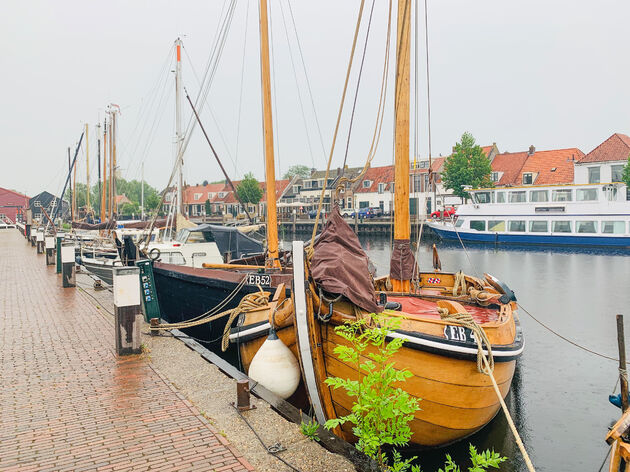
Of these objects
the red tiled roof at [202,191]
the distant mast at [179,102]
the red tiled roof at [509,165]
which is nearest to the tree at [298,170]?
the red tiled roof at [202,191]

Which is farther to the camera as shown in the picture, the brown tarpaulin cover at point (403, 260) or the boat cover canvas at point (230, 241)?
the boat cover canvas at point (230, 241)

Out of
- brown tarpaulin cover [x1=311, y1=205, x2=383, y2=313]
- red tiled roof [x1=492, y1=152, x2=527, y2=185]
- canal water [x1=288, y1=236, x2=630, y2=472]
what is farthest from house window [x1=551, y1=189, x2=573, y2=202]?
brown tarpaulin cover [x1=311, y1=205, x2=383, y2=313]

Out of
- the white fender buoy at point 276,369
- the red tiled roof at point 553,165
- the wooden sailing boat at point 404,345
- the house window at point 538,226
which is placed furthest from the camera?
the red tiled roof at point 553,165

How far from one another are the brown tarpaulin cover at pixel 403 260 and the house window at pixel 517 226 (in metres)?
35.5

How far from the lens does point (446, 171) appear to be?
179 feet

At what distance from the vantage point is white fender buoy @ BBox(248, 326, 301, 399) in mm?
6184

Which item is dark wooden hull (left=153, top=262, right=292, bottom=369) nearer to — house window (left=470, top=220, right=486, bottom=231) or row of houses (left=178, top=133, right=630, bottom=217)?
row of houses (left=178, top=133, right=630, bottom=217)

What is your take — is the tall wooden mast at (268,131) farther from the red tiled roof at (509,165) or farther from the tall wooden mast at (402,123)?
the red tiled roof at (509,165)

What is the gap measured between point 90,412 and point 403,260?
5.88 meters

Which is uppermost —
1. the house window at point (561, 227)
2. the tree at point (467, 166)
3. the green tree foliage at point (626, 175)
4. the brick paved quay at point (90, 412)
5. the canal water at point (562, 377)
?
the tree at point (467, 166)

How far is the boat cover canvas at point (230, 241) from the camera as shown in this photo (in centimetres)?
1543

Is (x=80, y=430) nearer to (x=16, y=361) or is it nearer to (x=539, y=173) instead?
(x=16, y=361)

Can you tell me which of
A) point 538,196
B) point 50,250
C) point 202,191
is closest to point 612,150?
point 538,196

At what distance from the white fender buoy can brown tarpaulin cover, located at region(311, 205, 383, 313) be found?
3.87 ft
